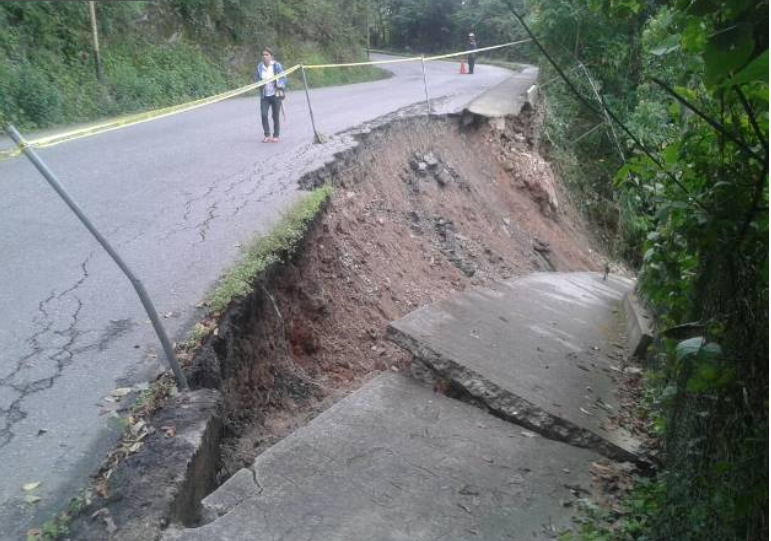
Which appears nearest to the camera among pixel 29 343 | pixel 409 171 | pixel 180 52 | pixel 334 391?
pixel 29 343

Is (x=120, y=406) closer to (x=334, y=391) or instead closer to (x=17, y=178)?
(x=334, y=391)

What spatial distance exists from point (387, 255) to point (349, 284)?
136cm

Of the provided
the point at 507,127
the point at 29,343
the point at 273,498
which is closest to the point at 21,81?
the point at 507,127

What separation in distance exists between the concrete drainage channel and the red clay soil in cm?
2

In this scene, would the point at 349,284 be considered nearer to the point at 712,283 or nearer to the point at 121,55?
the point at 712,283

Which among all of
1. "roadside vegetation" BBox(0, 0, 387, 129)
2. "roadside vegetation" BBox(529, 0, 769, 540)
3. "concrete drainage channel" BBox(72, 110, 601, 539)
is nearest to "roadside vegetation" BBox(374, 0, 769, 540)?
"roadside vegetation" BBox(529, 0, 769, 540)

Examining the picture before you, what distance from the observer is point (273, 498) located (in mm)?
3582

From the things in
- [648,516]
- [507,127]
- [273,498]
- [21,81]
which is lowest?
[507,127]

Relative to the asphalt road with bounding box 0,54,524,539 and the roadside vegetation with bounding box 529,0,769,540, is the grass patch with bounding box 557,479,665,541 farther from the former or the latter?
the asphalt road with bounding box 0,54,524,539

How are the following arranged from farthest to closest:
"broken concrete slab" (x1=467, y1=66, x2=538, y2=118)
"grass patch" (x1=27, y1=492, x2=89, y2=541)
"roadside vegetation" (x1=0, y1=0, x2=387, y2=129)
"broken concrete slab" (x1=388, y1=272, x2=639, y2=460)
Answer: "broken concrete slab" (x1=467, y1=66, x2=538, y2=118) < "roadside vegetation" (x1=0, y1=0, x2=387, y2=129) < "broken concrete slab" (x1=388, y1=272, x2=639, y2=460) < "grass patch" (x1=27, y1=492, x2=89, y2=541)

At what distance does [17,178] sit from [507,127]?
9500mm

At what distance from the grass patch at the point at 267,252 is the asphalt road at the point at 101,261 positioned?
0.22 m

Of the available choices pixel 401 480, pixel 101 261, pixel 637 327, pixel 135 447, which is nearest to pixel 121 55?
pixel 101 261

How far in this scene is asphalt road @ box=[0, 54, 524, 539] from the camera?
11.9 ft
